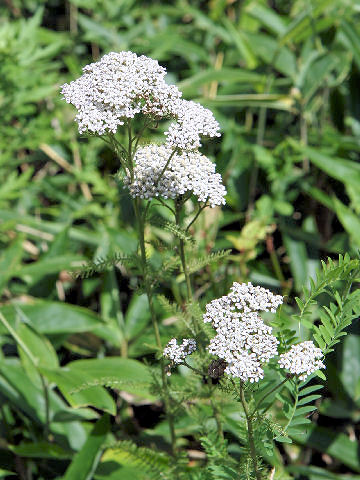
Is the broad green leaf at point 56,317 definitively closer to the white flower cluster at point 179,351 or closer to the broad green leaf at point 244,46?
the white flower cluster at point 179,351

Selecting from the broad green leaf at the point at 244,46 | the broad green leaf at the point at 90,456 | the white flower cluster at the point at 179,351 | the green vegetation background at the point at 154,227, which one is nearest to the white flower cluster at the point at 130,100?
the white flower cluster at the point at 179,351

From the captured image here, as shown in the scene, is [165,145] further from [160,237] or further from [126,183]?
[160,237]

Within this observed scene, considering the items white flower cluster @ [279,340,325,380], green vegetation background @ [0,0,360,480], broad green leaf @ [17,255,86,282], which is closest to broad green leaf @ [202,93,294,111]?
green vegetation background @ [0,0,360,480]

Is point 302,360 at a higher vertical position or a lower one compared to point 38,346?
lower

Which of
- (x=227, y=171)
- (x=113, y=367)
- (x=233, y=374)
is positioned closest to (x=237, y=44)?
(x=227, y=171)

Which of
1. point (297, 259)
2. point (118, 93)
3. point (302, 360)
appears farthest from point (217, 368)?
point (297, 259)

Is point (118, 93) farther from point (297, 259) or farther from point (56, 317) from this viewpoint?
point (297, 259)
